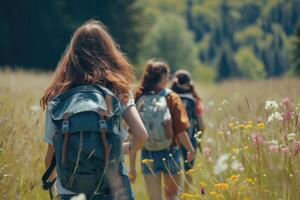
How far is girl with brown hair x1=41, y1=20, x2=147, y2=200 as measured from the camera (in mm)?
4180

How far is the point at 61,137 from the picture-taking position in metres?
3.93

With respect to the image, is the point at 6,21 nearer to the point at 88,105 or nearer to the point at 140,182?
the point at 140,182

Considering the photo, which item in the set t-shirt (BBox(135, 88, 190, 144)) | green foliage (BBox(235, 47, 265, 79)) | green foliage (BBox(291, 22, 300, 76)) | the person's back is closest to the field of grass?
Result: t-shirt (BBox(135, 88, 190, 144))

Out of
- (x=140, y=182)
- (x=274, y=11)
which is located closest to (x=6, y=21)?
(x=140, y=182)

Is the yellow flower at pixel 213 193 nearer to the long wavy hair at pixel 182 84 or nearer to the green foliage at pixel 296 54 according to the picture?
the long wavy hair at pixel 182 84

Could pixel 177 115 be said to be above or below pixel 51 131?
above

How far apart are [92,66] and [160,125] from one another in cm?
291

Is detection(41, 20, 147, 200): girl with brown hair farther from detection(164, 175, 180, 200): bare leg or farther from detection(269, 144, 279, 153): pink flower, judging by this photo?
detection(164, 175, 180, 200): bare leg

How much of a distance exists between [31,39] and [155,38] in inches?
1942

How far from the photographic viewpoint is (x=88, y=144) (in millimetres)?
3875

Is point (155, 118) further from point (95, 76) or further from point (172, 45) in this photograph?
point (172, 45)

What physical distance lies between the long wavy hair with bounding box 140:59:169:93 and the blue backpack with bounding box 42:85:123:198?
10.9 ft

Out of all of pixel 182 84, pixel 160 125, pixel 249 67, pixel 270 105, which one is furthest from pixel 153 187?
pixel 249 67

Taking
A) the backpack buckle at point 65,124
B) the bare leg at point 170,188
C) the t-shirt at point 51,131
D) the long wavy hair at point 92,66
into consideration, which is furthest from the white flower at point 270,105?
the bare leg at point 170,188
